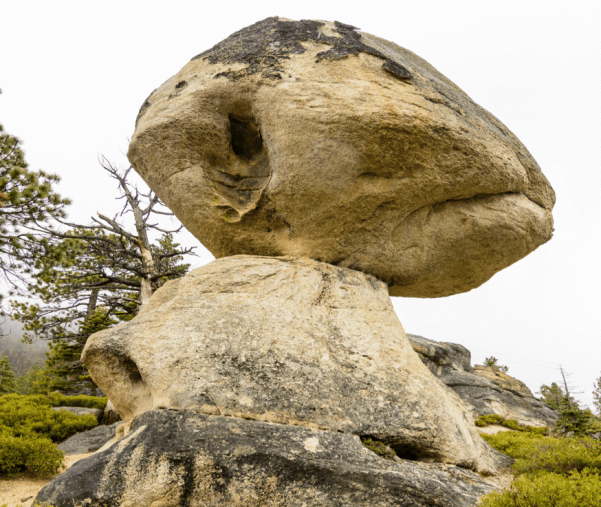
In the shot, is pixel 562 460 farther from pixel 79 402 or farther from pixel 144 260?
pixel 79 402

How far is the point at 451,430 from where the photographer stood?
3807mm

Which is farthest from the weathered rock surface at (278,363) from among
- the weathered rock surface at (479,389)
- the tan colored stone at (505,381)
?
the tan colored stone at (505,381)

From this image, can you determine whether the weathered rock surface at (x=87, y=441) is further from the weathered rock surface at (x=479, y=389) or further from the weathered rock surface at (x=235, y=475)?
the weathered rock surface at (x=479, y=389)

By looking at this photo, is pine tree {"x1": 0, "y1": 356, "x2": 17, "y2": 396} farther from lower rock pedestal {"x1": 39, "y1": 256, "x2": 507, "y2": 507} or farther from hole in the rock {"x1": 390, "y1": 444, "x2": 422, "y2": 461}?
hole in the rock {"x1": 390, "y1": 444, "x2": 422, "y2": 461}

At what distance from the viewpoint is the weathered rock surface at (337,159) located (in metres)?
4.78

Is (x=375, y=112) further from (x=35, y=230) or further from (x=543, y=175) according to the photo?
(x=35, y=230)

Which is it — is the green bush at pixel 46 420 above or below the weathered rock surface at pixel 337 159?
below

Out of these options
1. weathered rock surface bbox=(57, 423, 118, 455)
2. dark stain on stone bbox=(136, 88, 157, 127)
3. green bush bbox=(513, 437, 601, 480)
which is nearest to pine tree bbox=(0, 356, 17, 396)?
weathered rock surface bbox=(57, 423, 118, 455)

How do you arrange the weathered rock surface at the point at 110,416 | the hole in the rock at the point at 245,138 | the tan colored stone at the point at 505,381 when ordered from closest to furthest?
1. the hole in the rock at the point at 245,138
2. the weathered rock surface at the point at 110,416
3. the tan colored stone at the point at 505,381

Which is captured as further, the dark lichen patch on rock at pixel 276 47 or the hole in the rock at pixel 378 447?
the dark lichen patch on rock at pixel 276 47

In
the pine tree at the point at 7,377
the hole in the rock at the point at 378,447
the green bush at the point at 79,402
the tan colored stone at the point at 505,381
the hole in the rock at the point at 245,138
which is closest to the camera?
the hole in the rock at the point at 378,447

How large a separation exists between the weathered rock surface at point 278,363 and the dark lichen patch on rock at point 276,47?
8.59 ft

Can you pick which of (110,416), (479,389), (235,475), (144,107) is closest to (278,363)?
(235,475)

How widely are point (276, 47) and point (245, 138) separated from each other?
4.10ft
